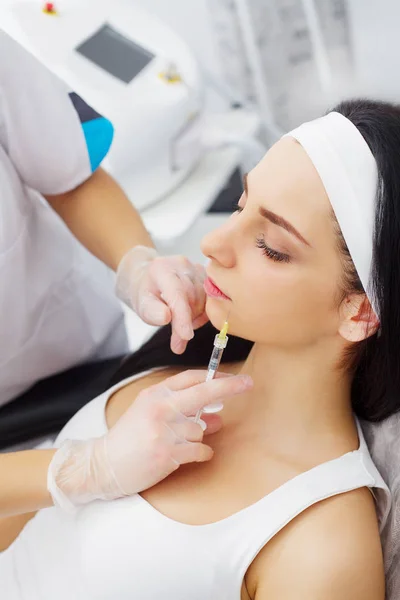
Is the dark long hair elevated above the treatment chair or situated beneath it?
elevated above

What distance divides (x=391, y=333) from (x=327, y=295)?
104 mm

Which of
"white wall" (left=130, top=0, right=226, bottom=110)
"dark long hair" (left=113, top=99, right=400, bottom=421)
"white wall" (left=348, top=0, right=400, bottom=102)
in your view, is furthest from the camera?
"white wall" (left=130, top=0, right=226, bottom=110)

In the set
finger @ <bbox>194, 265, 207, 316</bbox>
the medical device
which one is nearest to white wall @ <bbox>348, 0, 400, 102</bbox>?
the medical device

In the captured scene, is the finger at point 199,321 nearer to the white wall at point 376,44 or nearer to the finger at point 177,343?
the finger at point 177,343

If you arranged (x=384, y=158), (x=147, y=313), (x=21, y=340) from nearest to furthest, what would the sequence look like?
(x=384, y=158)
(x=147, y=313)
(x=21, y=340)

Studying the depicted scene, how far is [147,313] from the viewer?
45.8 inches

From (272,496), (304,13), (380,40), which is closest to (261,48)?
(304,13)

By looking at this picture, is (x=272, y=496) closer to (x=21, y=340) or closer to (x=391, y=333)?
(x=391, y=333)

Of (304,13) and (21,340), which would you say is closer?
(21,340)

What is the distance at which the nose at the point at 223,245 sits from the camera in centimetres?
96

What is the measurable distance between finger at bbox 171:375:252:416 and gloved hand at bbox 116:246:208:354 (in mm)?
139

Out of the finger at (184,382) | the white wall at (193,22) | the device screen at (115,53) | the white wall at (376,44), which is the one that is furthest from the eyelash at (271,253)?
the white wall at (193,22)

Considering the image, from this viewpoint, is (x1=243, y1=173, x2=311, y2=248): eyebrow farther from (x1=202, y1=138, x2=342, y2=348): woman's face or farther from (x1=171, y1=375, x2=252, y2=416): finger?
(x1=171, y1=375, x2=252, y2=416): finger

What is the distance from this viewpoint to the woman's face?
90 cm
